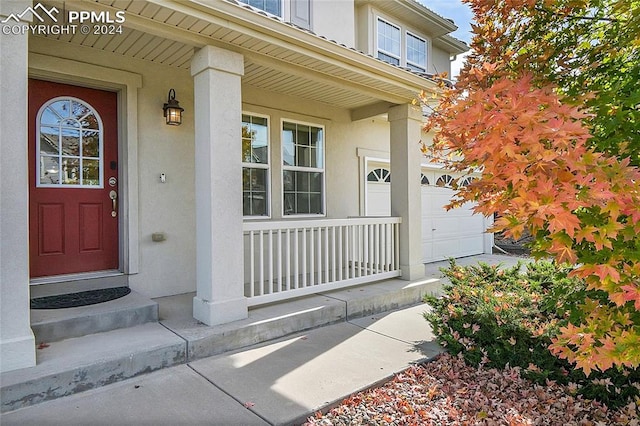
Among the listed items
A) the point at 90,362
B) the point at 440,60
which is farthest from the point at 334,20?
the point at 90,362

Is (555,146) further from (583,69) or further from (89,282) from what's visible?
(89,282)

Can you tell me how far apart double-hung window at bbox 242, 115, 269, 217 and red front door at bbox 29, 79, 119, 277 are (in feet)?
5.56

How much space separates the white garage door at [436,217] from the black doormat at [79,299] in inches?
177

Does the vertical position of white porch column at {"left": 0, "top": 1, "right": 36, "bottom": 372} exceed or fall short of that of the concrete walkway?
it exceeds it

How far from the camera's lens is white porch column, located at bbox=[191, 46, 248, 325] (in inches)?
145

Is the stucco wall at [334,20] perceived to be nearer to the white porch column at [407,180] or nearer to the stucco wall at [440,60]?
the white porch column at [407,180]

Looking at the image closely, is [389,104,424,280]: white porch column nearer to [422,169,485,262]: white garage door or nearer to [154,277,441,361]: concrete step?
[154,277,441,361]: concrete step

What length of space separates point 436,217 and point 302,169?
4105 millimetres

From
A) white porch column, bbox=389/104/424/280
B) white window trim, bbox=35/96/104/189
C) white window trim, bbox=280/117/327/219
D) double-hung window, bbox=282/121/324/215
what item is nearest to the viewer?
white window trim, bbox=35/96/104/189

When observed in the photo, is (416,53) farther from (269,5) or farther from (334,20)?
(269,5)

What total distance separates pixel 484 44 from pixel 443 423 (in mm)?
2568

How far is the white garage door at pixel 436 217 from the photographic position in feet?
24.8

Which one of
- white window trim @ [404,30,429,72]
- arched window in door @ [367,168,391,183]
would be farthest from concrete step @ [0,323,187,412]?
white window trim @ [404,30,429,72]

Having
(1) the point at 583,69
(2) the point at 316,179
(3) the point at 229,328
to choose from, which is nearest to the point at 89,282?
(3) the point at 229,328
